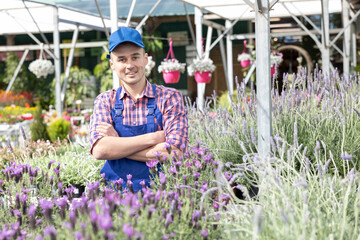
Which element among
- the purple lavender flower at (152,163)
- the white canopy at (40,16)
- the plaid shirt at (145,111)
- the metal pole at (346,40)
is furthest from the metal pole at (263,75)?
the white canopy at (40,16)

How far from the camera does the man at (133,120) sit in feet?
8.05

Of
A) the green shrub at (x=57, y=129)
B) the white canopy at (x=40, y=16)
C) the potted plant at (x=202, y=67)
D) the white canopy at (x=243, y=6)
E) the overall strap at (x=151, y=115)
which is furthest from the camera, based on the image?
the white canopy at (x=40, y=16)

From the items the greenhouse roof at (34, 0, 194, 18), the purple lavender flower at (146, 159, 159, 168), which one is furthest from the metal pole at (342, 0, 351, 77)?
the purple lavender flower at (146, 159, 159, 168)

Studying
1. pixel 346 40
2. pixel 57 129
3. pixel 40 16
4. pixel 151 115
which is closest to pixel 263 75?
pixel 151 115

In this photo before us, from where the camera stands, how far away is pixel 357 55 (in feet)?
39.0

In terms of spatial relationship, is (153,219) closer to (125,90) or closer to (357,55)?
(125,90)

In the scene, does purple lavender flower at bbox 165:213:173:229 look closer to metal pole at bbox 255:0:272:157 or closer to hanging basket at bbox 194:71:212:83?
metal pole at bbox 255:0:272:157

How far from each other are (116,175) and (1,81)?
48.8ft

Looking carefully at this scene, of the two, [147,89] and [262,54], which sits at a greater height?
[262,54]

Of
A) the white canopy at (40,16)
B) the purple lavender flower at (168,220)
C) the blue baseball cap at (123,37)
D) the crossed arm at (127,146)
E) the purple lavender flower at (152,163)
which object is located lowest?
the purple lavender flower at (168,220)

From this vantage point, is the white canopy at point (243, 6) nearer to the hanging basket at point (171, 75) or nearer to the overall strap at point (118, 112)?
the hanging basket at point (171, 75)

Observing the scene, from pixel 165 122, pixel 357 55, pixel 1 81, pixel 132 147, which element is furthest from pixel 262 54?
pixel 1 81

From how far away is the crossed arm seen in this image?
7.97ft

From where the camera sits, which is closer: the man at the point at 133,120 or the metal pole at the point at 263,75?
the man at the point at 133,120
